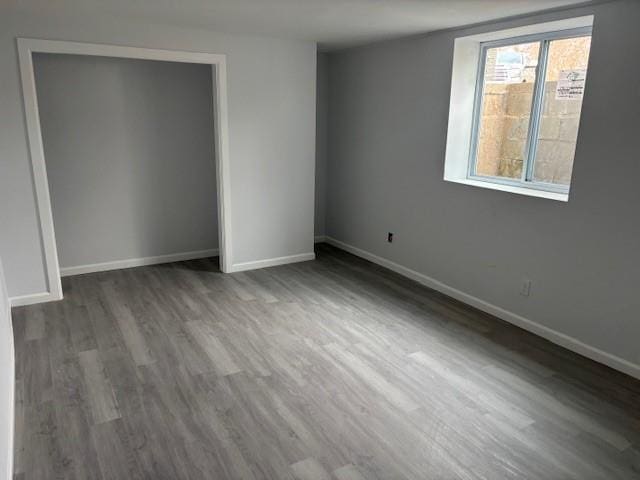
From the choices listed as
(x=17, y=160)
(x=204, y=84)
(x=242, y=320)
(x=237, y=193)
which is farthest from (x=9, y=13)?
(x=242, y=320)

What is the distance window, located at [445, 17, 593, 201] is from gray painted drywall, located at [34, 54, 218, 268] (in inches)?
103

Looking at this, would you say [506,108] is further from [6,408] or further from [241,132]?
[6,408]

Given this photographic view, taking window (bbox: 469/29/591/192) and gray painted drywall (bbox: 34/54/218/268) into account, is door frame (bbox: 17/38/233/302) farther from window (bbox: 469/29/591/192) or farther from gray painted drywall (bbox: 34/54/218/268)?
window (bbox: 469/29/591/192)

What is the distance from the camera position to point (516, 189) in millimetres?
3666

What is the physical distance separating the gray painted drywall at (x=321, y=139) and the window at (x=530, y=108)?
2099 millimetres

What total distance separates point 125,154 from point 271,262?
1831mm

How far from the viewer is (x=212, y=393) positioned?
272 cm

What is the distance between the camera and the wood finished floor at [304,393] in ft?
7.17

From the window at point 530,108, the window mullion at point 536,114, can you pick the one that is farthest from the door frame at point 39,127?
the window mullion at point 536,114

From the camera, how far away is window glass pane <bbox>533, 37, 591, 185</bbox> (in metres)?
3.26

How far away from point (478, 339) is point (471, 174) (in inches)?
61.6

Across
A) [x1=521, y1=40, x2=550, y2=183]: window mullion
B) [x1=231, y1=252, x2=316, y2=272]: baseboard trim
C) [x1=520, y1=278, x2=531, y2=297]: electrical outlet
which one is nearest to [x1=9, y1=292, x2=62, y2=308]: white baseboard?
[x1=231, y1=252, x2=316, y2=272]: baseboard trim

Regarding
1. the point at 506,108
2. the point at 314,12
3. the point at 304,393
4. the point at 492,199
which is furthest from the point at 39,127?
the point at 506,108

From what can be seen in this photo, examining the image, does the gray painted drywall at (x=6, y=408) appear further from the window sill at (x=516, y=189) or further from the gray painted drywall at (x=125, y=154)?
the window sill at (x=516, y=189)
